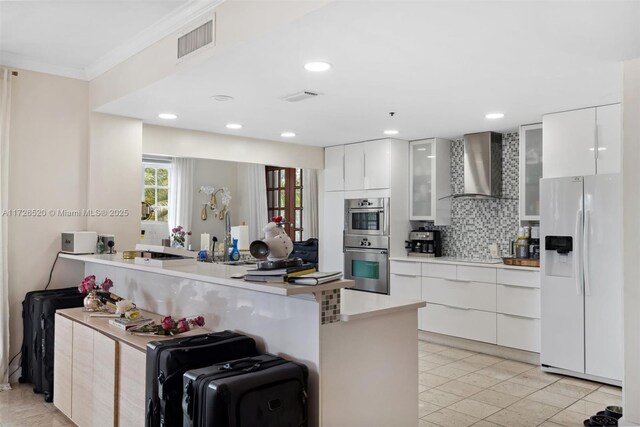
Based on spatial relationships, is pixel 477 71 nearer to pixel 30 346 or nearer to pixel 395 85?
pixel 395 85

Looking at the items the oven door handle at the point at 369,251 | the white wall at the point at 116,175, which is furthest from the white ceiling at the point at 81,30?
the oven door handle at the point at 369,251

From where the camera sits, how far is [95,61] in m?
4.07

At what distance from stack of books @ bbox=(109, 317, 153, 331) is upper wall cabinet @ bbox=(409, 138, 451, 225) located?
11.6 ft

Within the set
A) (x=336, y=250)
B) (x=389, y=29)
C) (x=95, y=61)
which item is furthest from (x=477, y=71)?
(x=336, y=250)

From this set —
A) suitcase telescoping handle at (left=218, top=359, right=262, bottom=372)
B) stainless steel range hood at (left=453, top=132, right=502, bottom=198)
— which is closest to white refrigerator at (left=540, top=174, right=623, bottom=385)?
stainless steel range hood at (left=453, top=132, right=502, bottom=198)

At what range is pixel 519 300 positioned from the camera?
4.56m

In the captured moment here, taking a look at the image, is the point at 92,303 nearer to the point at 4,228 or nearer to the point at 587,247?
the point at 4,228

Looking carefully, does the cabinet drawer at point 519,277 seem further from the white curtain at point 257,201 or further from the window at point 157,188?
the window at point 157,188

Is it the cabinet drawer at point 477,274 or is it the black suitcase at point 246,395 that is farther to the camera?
the cabinet drawer at point 477,274

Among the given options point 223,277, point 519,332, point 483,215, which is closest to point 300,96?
point 223,277

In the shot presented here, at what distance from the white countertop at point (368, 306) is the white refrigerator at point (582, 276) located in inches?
82.3

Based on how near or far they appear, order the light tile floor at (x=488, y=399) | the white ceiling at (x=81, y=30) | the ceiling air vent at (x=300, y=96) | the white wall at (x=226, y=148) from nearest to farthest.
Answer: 1. the white ceiling at (x=81, y=30)
2. the light tile floor at (x=488, y=399)
3. the ceiling air vent at (x=300, y=96)
4. the white wall at (x=226, y=148)

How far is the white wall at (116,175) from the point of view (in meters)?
4.31

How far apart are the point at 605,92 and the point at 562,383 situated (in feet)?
7.63
